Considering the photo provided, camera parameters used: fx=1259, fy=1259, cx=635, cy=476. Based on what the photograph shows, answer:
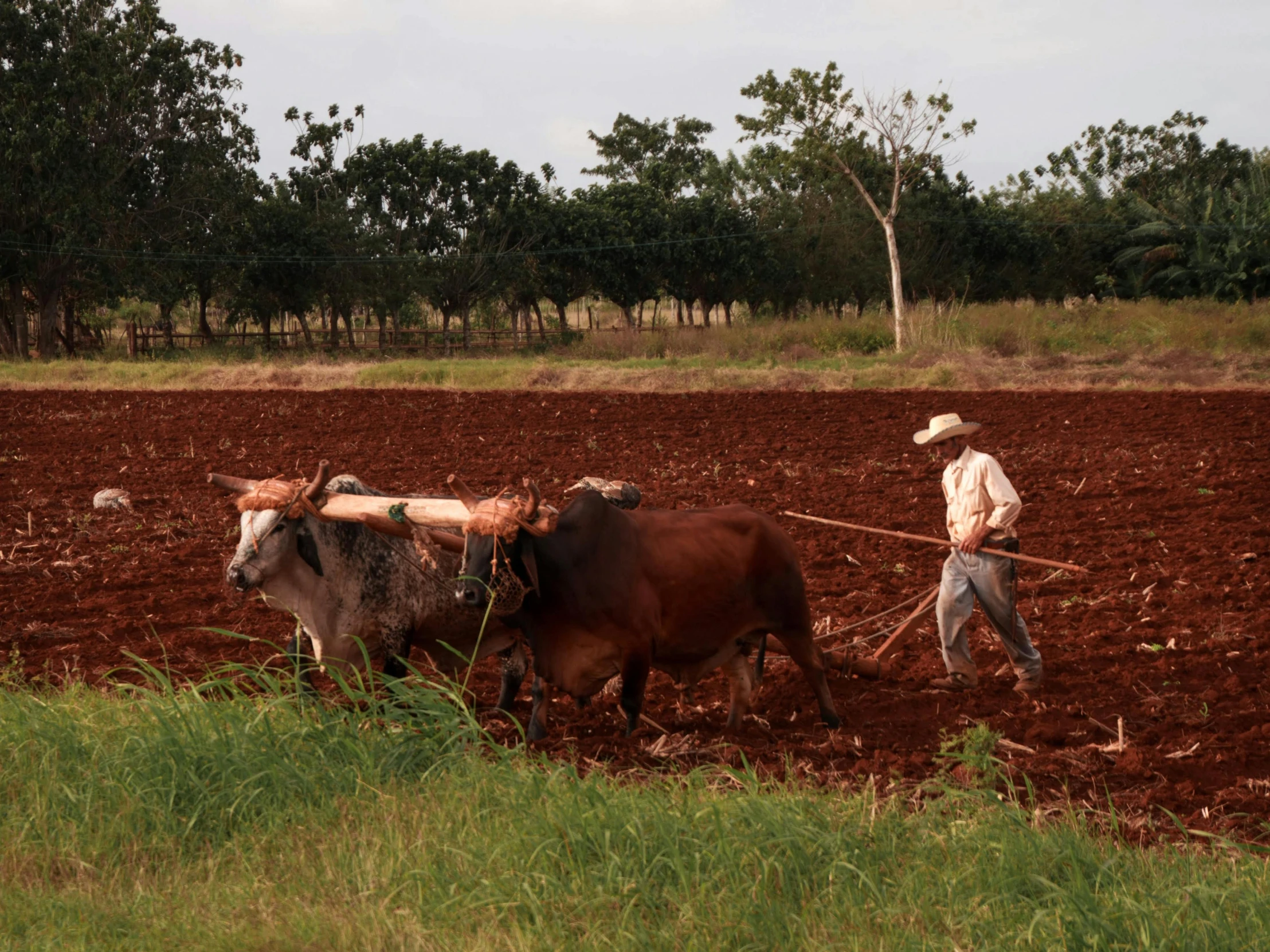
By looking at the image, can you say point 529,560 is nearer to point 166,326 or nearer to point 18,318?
point 18,318

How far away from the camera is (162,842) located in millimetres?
4242

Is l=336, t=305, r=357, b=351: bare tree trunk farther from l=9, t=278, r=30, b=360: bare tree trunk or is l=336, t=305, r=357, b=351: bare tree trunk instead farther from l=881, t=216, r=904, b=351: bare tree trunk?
l=881, t=216, r=904, b=351: bare tree trunk

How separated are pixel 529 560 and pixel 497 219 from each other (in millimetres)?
39680

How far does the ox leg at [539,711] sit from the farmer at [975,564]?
220cm

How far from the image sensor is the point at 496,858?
3867 millimetres

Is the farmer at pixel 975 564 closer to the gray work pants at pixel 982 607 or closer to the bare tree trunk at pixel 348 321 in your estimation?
the gray work pants at pixel 982 607

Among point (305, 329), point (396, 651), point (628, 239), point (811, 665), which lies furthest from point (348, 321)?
point (811, 665)

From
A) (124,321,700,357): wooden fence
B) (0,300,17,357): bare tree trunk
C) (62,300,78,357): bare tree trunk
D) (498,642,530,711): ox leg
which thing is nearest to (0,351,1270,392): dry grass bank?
(0,300,17,357): bare tree trunk

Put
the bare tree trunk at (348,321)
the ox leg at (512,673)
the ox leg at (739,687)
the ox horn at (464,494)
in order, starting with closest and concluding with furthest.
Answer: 1. the ox horn at (464,494)
2. the ox leg at (739,687)
3. the ox leg at (512,673)
4. the bare tree trunk at (348,321)

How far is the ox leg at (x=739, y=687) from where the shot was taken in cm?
618

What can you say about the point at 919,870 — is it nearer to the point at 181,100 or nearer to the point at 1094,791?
the point at 1094,791

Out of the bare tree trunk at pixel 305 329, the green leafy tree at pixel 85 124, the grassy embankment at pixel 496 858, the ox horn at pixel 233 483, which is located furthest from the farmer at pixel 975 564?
the bare tree trunk at pixel 305 329

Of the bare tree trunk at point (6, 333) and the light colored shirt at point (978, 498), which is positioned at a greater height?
the bare tree trunk at point (6, 333)

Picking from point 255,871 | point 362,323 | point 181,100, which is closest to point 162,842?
point 255,871
